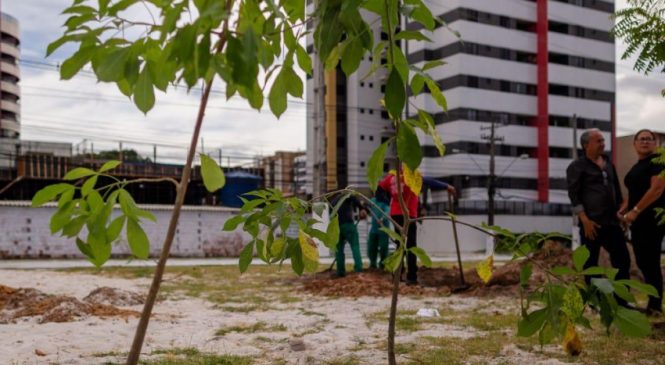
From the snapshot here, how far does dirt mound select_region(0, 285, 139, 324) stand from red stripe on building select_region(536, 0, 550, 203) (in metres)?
53.3

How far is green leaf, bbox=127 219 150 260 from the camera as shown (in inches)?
61.9

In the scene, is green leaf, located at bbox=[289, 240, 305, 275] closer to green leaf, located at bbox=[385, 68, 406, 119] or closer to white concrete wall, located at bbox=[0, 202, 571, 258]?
green leaf, located at bbox=[385, 68, 406, 119]

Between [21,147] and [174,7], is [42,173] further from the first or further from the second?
[174,7]

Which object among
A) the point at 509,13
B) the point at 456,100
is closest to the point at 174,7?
the point at 456,100

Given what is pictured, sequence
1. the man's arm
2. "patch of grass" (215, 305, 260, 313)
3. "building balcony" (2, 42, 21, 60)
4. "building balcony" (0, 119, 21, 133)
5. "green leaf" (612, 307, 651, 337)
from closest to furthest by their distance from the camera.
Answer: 1. "green leaf" (612, 307, 651, 337)
2. the man's arm
3. "patch of grass" (215, 305, 260, 313)
4. "building balcony" (0, 119, 21, 133)
5. "building balcony" (2, 42, 21, 60)

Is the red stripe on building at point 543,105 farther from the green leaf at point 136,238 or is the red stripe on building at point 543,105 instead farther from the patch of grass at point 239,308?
the green leaf at point 136,238

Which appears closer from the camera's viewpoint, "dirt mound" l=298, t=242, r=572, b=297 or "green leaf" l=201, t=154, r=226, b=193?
"green leaf" l=201, t=154, r=226, b=193

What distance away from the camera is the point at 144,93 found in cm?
140

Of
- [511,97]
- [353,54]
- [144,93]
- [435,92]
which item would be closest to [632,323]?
A: [435,92]

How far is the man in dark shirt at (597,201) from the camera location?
5.17m

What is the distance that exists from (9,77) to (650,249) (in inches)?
3324

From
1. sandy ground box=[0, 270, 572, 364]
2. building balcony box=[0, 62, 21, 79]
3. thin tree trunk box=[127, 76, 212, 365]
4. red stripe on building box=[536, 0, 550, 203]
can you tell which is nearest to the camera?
thin tree trunk box=[127, 76, 212, 365]

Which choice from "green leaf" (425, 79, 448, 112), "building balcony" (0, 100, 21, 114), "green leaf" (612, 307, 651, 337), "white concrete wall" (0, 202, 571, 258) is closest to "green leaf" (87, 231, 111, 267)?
"green leaf" (425, 79, 448, 112)

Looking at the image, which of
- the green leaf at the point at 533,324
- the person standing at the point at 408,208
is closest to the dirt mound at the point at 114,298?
the person standing at the point at 408,208
